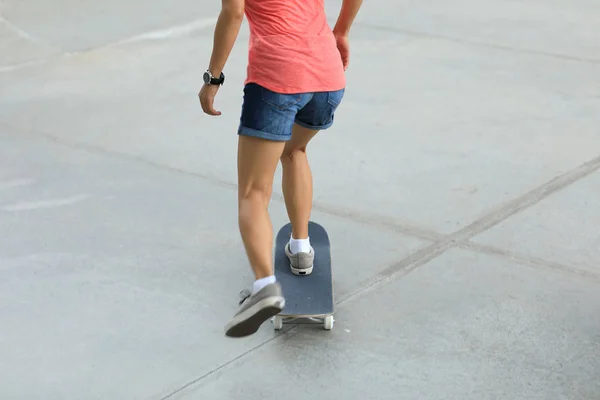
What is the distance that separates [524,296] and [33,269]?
2.29m

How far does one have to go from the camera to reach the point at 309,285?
4.34 metres

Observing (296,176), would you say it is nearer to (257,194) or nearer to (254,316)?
(257,194)

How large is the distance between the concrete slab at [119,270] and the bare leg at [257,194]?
405 millimetres

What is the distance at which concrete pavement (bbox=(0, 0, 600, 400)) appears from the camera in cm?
392

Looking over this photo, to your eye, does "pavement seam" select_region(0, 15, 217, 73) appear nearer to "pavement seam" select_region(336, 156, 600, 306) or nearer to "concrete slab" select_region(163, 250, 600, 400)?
"pavement seam" select_region(336, 156, 600, 306)

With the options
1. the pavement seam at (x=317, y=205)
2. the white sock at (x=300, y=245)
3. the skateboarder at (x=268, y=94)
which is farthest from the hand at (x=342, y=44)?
the pavement seam at (x=317, y=205)

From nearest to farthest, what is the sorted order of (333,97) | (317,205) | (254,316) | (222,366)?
(254,316) → (222,366) → (333,97) → (317,205)

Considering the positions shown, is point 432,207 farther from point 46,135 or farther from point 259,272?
point 46,135

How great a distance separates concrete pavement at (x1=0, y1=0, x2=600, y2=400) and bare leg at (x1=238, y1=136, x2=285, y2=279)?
40 cm

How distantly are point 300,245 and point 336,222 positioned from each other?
964 mm

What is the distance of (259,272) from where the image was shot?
392 cm

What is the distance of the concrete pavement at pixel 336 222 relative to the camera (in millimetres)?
3920

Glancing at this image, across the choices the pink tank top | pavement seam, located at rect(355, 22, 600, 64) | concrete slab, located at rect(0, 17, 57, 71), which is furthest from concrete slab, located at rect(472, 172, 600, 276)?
concrete slab, located at rect(0, 17, 57, 71)

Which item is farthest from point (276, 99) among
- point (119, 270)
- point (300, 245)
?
point (119, 270)
